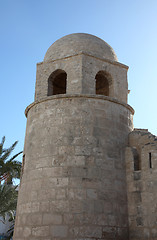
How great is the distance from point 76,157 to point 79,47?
4.31 m

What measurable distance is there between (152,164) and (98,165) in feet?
5.17

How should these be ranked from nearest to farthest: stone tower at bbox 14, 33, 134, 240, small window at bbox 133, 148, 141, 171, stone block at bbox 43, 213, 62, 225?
stone block at bbox 43, 213, 62, 225, stone tower at bbox 14, 33, 134, 240, small window at bbox 133, 148, 141, 171

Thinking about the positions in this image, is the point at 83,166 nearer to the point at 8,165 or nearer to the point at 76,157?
the point at 76,157

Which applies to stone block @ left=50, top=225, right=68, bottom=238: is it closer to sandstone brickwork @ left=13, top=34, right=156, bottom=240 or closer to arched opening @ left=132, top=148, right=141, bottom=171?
sandstone brickwork @ left=13, top=34, right=156, bottom=240

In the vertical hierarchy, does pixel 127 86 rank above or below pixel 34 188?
above

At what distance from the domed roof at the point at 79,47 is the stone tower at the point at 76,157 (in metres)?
0.07

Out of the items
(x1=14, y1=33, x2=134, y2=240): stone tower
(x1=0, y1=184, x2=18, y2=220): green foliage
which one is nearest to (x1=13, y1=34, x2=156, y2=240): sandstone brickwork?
(x1=14, y1=33, x2=134, y2=240): stone tower

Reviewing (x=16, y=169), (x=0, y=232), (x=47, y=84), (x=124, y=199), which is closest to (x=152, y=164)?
(x=124, y=199)

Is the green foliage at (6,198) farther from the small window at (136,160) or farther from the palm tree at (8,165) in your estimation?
the small window at (136,160)

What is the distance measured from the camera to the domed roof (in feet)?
33.9

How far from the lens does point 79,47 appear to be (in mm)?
10391

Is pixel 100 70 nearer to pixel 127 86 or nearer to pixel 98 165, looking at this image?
pixel 127 86

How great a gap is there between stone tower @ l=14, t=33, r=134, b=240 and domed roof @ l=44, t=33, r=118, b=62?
0.22ft

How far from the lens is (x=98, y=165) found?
829cm
